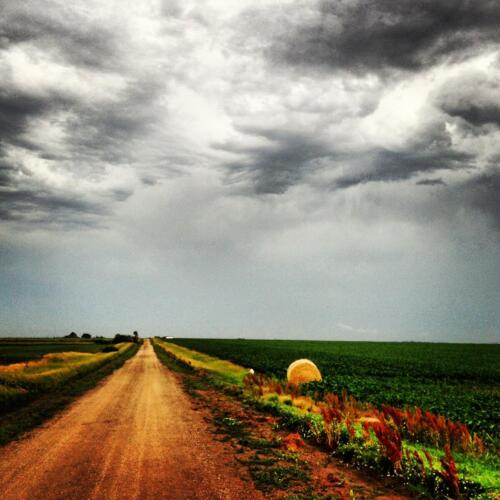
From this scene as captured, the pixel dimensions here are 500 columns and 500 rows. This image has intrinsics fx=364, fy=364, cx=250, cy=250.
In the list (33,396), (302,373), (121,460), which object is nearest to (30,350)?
(33,396)

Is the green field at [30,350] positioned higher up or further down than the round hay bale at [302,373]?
further down

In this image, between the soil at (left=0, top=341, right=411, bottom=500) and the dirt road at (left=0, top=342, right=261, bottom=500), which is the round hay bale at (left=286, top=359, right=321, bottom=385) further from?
the dirt road at (left=0, top=342, right=261, bottom=500)

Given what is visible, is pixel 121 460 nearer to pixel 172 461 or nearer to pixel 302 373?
pixel 172 461

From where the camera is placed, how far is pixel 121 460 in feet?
32.6

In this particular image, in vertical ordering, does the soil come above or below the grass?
above

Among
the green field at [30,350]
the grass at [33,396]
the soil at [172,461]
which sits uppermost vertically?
the soil at [172,461]

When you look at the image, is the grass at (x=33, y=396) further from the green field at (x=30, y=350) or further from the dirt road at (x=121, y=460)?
the green field at (x=30, y=350)

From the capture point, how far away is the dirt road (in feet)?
26.0

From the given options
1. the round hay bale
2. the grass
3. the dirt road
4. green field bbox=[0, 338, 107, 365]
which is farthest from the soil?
green field bbox=[0, 338, 107, 365]

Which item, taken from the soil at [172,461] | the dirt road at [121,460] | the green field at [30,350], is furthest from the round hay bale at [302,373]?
the green field at [30,350]

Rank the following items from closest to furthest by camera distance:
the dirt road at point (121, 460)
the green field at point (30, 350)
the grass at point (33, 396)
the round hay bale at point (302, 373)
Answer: the dirt road at point (121, 460) → the grass at point (33, 396) → the round hay bale at point (302, 373) → the green field at point (30, 350)

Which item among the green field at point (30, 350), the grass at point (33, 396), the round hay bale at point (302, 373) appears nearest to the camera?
the grass at point (33, 396)

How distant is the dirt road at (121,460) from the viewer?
7.94 metres

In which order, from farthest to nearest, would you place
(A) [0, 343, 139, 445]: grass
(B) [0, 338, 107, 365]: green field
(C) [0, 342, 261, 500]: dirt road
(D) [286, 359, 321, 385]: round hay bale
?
(B) [0, 338, 107, 365]: green field → (D) [286, 359, 321, 385]: round hay bale → (A) [0, 343, 139, 445]: grass → (C) [0, 342, 261, 500]: dirt road
